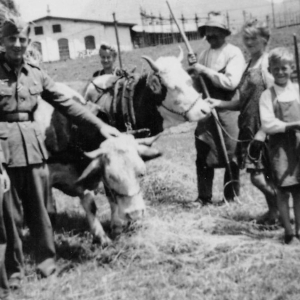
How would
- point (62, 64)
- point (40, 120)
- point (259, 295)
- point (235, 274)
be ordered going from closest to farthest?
point (259, 295)
point (235, 274)
point (40, 120)
point (62, 64)

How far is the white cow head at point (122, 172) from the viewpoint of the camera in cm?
420

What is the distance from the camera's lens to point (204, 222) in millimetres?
5219

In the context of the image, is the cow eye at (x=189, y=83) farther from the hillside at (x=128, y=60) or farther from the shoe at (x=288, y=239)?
the hillside at (x=128, y=60)

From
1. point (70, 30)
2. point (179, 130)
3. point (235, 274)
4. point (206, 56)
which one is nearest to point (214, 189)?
point (206, 56)

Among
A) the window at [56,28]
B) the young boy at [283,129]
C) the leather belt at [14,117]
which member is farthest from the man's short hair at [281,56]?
the window at [56,28]

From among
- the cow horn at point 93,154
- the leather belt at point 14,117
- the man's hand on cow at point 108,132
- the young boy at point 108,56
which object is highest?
the young boy at point 108,56

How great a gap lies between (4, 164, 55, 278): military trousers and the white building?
37062 millimetres

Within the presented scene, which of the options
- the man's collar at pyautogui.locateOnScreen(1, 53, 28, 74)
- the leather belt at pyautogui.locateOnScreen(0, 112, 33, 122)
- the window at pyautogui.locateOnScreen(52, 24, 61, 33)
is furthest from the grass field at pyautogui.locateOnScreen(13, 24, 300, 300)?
the window at pyautogui.locateOnScreen(52, 24, 61, 33)

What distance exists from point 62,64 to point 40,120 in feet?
84.3

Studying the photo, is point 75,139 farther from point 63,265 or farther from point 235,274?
point 235,274

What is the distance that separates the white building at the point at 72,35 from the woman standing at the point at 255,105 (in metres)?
36.2

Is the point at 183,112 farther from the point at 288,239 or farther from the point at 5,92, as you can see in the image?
the point at 5,92

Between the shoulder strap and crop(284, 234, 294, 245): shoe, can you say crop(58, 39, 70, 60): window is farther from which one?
crop(284, 234, 294, 245): shoe

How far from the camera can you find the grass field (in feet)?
12.3
